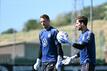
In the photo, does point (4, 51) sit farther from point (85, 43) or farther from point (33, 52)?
point (85, 43)

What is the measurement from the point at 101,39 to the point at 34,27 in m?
47.2

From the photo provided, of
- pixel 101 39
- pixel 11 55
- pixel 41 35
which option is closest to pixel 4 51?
pixel 11 55

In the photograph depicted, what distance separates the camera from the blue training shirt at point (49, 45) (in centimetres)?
1447

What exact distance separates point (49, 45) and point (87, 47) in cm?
182

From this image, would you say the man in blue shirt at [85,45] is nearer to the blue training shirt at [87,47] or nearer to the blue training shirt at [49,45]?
the blue training shirt at [87,47]

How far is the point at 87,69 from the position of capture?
13.0 m

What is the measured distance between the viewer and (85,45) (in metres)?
12.8

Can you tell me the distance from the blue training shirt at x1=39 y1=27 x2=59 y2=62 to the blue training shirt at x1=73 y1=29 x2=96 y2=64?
5.10ft

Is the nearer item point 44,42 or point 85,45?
point 85,45

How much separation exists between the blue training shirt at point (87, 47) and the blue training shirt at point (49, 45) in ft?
5.10

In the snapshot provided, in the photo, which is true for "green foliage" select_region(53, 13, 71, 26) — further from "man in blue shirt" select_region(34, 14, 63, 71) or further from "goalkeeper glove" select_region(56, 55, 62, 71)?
"goalkeeper glove" select_region(56, 55, 62, 71)

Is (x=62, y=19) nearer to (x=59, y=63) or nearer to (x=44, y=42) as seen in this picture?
(x=44, y=42)

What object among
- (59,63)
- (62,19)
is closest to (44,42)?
(59,63)

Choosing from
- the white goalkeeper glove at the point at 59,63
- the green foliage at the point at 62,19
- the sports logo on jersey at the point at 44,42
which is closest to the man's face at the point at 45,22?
the sports logo on jersey at the point at 44,42
